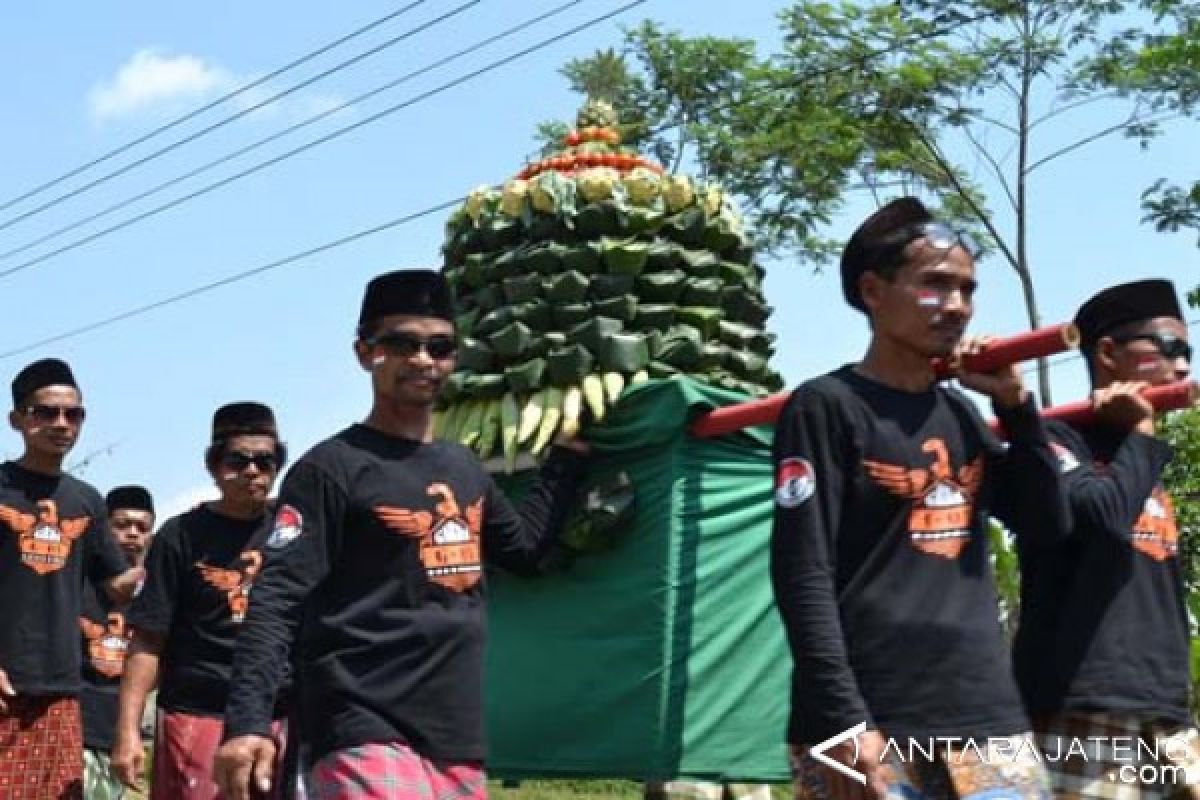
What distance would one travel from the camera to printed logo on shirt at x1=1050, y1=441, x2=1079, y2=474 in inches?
173

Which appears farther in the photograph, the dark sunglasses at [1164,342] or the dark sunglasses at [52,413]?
the dark sunglasses at [52,413]

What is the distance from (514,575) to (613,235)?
0.93 metres

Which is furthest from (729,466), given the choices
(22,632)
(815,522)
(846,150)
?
(846,150)

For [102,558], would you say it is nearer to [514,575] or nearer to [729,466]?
[514,575]

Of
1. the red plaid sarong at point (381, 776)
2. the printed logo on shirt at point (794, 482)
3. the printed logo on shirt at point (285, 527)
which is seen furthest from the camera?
the printed logo on shirt at point (285, 527)

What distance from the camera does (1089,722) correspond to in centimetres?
435

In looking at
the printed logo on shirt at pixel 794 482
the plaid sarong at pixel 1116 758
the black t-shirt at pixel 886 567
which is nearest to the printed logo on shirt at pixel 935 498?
the black t-shirt at pixel 886 567

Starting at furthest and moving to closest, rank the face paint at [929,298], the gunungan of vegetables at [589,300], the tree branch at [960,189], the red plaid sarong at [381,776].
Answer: the tree branch at [960,189], the gunungan of vegetables at [589,300], the red plaid sarong at [381,776], the face paint at [929,298]

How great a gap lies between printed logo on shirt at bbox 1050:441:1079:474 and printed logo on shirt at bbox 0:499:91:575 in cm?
361

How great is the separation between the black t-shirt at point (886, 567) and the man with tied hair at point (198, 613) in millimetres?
2669

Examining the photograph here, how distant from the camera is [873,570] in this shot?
3852 millimetres

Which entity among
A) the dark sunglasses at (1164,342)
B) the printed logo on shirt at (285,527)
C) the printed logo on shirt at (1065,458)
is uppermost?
the dark sunglasses at (1164,342)

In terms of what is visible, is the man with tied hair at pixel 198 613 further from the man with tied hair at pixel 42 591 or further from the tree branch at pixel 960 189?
the tree branch at pixel 960 189

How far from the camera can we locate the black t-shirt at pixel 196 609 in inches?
244
